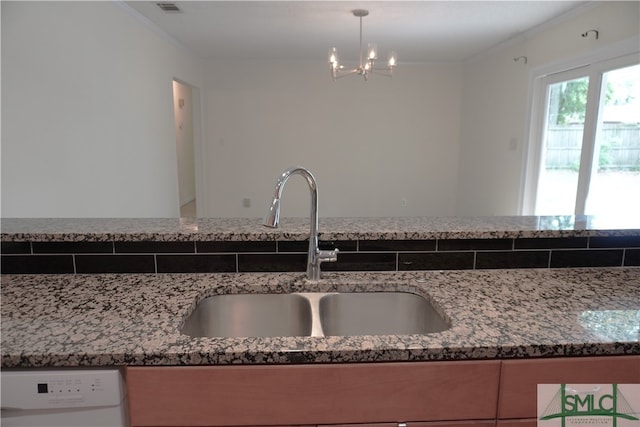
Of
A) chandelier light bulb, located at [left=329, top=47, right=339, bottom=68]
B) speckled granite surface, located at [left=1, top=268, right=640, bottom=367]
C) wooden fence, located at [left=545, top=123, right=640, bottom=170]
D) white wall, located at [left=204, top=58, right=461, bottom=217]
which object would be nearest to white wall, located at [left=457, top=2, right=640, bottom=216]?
wooden fence, located at [left=545, top=123, right=640, bottom=170]

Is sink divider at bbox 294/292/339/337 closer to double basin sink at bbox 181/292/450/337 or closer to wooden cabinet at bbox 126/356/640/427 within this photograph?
double basin sink at bbox 181/292/450/337

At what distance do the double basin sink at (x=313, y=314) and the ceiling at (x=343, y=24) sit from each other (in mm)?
2574

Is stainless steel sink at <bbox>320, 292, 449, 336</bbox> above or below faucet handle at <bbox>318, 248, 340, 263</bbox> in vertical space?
below

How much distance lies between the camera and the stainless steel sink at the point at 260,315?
1226 millimetres

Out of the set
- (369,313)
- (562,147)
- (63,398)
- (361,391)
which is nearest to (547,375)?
(361,391)

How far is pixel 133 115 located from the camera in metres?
3.27

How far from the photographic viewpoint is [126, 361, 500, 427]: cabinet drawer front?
2.83ft

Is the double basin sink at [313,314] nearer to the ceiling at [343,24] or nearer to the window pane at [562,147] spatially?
the ceiling at [343,24]

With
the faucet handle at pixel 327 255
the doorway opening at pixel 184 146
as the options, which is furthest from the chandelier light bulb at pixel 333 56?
the doorway opening at pixel 184 146

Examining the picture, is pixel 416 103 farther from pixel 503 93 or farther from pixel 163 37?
pixel 163 37

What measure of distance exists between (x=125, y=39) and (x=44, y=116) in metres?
1.21

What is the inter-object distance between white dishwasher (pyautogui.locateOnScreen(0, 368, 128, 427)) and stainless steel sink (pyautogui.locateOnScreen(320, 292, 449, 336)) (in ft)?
1.98

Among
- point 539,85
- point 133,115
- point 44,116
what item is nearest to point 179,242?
point 44,116

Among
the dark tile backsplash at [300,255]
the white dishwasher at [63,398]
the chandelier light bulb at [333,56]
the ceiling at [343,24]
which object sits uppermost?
the ceiling at [343,24]
